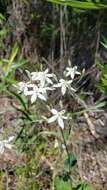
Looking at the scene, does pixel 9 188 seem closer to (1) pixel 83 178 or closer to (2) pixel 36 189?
(2) pixel 36 189

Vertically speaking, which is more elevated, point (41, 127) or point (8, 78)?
point (8, 78)

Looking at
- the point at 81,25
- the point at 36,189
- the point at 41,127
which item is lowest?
the point at 36,189

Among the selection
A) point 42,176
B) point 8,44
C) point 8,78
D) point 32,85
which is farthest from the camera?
point 8,44

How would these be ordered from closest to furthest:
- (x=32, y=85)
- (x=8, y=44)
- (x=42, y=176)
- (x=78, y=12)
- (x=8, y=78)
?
1. (x=32, y=85)
2. (x=8, y=78)
3. (x=42, y=176)
4. (x=78, y=12)
5. (x=8, y=44)

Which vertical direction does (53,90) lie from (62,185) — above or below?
above

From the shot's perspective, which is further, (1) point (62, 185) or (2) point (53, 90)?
(2) point (53, 90)

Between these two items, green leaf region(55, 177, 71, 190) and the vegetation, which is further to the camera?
the vegetation

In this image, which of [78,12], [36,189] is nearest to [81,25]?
[78,12]

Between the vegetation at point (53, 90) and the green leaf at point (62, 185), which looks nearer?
the green leaf at point (62, 185)
